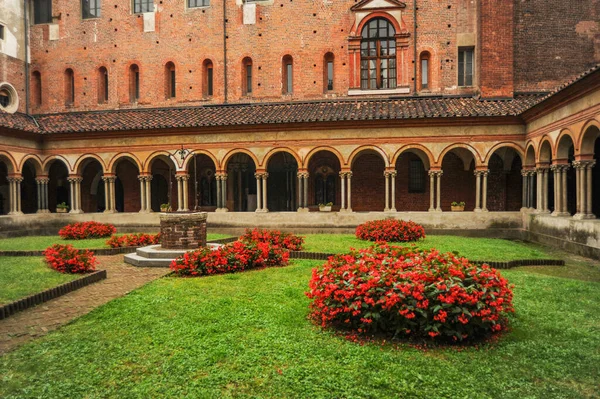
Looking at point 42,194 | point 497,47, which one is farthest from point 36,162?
point 497,47

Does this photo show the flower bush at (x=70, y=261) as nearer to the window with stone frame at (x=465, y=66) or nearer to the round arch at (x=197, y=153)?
the round arch at (x=197, y=153)

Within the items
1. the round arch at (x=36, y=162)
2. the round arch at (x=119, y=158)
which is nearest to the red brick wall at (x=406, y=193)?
the round arch at (x=119, y=158)

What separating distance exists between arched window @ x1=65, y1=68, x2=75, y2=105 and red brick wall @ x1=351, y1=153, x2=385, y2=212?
18.6 meters

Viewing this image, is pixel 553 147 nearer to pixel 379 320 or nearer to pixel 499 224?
pixel 499 224

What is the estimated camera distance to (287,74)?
23438mm

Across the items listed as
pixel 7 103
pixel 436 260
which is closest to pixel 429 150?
pixel 436 260

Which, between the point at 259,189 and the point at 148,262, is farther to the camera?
the point at 259,189

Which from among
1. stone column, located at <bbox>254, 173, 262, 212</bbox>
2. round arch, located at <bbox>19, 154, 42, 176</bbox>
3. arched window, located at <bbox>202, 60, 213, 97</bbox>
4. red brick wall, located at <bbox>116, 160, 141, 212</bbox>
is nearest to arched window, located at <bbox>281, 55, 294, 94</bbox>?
arched window, located at <bbox>202, 60, 213, 97</bbox>

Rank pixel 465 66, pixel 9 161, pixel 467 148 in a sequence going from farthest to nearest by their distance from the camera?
pixel 465 66 < pixel 9 161 < pixel 467 148

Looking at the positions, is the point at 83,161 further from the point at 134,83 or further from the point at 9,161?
the point at 134,83

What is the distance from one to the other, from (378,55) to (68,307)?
20022 millimetres

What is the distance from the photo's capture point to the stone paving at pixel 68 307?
5.72 metres

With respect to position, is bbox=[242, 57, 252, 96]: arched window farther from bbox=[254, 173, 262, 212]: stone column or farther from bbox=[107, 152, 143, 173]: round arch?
bbox=[107, 152, 143, 173]: round arch

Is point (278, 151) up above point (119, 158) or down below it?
above
